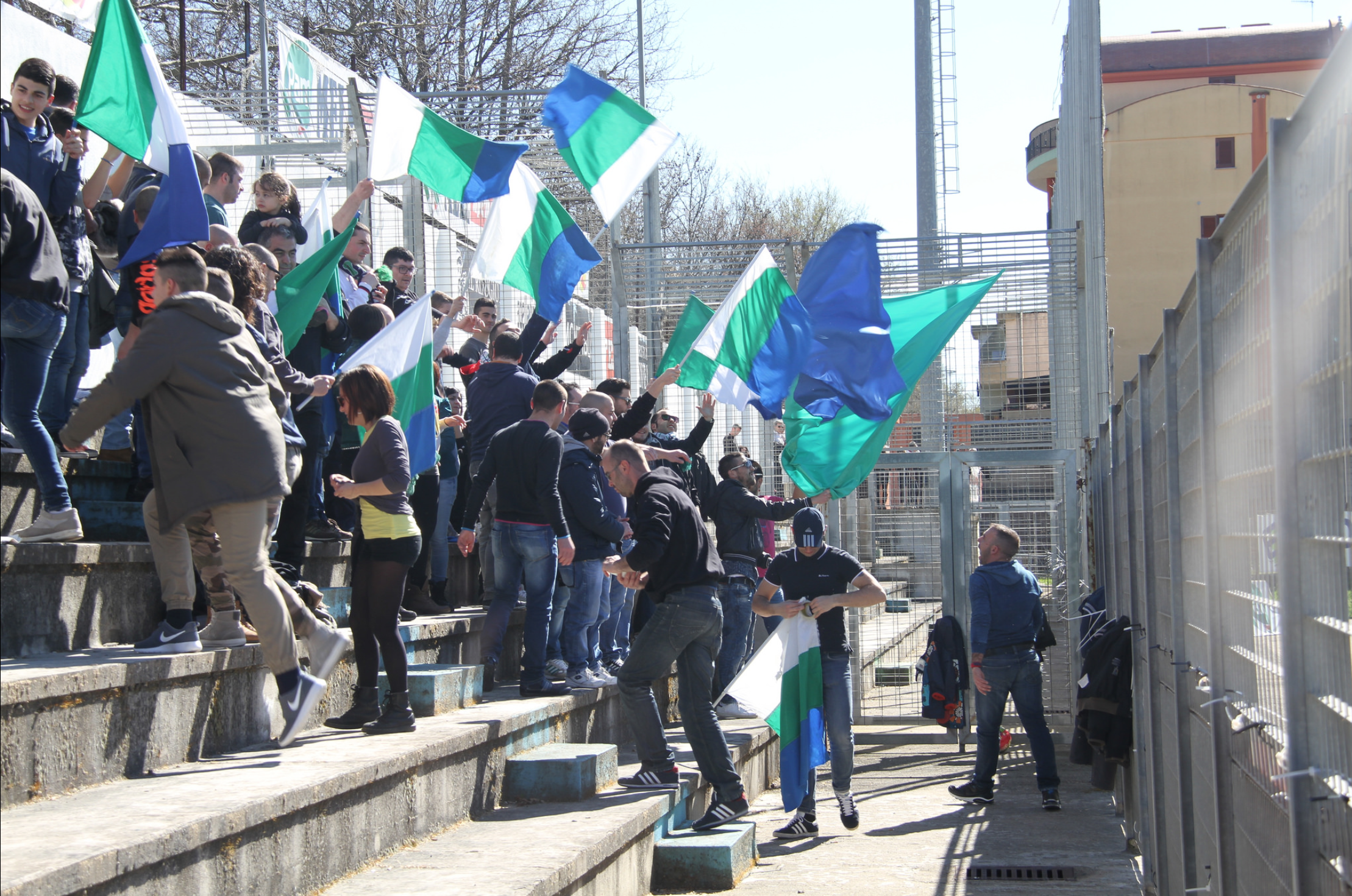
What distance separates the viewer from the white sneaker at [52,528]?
5.11m

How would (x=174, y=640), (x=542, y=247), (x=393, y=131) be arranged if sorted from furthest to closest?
(x=542, y=247)
(x=393, y=131)
(x=174, y=640)

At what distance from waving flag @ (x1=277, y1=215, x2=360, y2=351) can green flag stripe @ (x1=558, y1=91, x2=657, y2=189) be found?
2677 mm

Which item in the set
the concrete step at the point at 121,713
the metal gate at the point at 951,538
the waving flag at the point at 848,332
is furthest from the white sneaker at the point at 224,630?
the metal gate at the point at 951,538

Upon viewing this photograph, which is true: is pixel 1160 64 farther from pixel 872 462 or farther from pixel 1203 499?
pixel 1203 499

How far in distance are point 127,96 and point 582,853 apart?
4.15 metres

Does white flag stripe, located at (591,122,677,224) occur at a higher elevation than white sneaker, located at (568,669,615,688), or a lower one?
higher

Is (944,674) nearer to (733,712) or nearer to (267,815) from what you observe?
(733,712)

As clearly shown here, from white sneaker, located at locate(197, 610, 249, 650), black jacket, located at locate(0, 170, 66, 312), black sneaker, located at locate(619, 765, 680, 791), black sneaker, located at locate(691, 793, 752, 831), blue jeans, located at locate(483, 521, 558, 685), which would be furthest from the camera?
blue jeans, located at locate(483, 521, 558, 685)

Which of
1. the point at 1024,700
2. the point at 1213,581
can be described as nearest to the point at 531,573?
the point at 1024,700

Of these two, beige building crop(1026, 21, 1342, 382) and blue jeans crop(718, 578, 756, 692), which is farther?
beige building crop(1026, 21, 1342, 382)

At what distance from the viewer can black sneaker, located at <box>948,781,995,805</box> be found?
9.94 metres

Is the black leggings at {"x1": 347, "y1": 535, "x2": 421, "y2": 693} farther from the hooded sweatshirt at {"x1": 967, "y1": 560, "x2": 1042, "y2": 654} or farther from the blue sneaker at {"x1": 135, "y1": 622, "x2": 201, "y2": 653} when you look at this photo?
the hooded sweatshirt at {"x1": 967, "y1": 560, "x2": 1042, "y2": 654}

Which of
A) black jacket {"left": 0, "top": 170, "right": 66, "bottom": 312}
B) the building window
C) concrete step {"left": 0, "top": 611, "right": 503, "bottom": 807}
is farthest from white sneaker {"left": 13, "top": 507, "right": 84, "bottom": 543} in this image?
the building window

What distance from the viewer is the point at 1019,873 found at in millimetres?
7859
